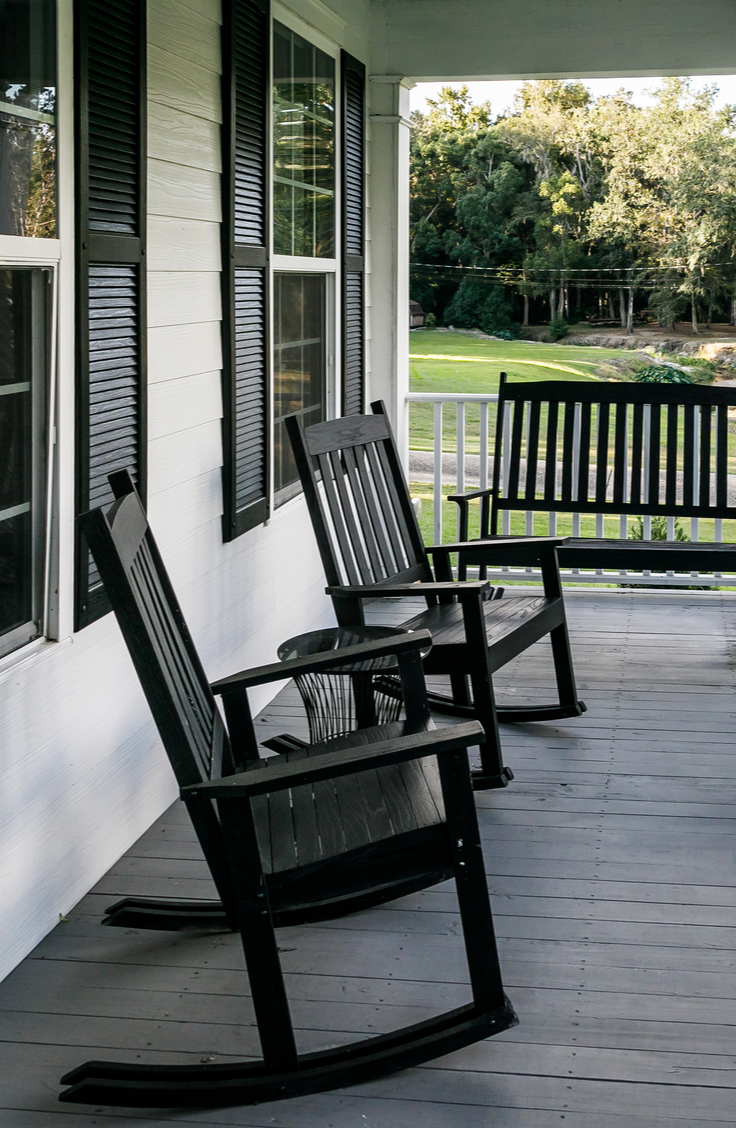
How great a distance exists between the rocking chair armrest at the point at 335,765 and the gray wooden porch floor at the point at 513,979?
1.75ft

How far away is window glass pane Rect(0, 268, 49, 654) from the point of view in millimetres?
2193

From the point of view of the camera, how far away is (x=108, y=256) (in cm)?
252

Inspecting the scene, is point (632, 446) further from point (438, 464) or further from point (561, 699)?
point (561, 699)

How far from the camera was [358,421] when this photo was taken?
3.91 m

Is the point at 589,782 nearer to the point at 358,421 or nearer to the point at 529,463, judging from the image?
the point at 358,421

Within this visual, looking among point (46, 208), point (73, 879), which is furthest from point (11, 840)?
point (46, 208)

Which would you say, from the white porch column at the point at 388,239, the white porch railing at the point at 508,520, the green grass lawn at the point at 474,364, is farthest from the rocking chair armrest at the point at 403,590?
the green grass lawn at the point at 474,364

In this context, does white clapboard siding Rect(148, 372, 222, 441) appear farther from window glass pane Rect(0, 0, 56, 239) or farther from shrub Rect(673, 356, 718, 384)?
shrub Rect(673, 356, 718, 384)

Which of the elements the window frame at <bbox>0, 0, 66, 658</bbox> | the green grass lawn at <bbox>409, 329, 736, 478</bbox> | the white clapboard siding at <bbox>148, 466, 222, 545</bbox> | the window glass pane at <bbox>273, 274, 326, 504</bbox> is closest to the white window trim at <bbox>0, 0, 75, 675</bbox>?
the window frame at <bbox>0, 0, 66, 658</bbox>

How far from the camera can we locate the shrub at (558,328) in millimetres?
13008

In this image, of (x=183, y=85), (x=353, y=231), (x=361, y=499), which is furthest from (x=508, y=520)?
(x=183, y=85)

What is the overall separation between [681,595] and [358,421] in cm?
236

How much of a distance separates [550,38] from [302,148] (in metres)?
1.70

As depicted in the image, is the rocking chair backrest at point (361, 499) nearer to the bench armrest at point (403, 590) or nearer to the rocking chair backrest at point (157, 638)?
the bench armrest at point (403, 590)
